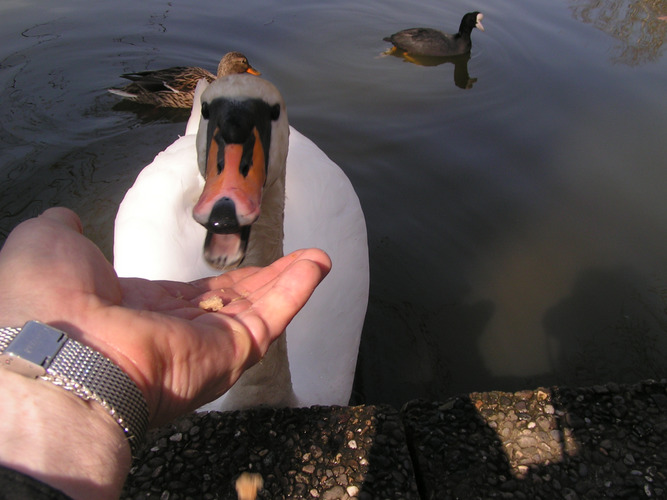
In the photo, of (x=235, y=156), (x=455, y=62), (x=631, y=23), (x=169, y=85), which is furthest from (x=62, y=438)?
(x=631, y=23)

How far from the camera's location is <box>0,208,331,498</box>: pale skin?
1188 millimetres

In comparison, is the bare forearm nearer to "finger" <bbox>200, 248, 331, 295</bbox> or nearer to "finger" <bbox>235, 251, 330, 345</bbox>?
"finger" <bbox>235, 251, 330, 345</bbox>

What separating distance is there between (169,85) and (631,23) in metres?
8.20

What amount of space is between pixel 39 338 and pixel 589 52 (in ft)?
30.4

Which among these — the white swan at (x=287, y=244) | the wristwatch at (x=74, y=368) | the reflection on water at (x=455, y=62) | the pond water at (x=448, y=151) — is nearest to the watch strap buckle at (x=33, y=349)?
the wristwatch at (x=74, y=368)

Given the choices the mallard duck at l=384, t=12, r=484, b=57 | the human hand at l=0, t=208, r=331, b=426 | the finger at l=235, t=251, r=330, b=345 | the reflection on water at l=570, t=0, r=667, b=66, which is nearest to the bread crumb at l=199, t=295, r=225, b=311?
the human hand at l=0, t=208, r=331, b=426

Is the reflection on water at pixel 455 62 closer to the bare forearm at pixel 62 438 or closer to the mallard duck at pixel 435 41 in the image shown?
the mallard duck at pixel 435 41

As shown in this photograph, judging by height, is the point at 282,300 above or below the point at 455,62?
above

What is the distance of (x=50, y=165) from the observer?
556 cm

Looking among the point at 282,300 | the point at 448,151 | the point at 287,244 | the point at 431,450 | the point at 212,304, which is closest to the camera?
the point at 282,300

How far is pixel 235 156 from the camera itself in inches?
83.9

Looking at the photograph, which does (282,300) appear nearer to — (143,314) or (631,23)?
(143,314)

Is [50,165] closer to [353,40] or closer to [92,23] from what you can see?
[92,23]

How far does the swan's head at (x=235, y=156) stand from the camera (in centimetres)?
188
